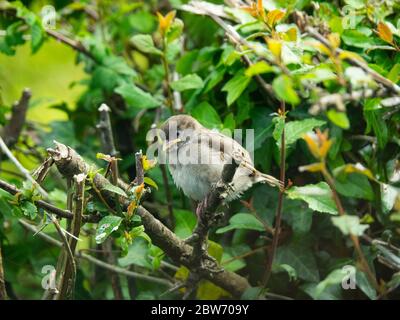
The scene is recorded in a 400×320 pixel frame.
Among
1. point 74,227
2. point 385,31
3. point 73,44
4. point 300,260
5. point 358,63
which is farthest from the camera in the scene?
point 73,44

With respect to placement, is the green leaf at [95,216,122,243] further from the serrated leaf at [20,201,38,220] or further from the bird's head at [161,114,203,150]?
the bird's head at [161,114,203,150]

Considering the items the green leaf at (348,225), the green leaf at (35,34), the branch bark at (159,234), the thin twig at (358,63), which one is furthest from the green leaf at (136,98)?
the green leaf at (348,225)

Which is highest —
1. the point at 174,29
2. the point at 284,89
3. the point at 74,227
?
the point at 174,29

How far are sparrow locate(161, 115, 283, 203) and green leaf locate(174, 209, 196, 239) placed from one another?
11cm

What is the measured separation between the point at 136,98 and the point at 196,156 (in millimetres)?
426

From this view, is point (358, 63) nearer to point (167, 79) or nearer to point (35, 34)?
point (167, 79)

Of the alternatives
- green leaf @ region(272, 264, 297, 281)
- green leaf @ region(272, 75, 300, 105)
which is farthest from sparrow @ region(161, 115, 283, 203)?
green leaf @ region(272, 75, 300, 105)

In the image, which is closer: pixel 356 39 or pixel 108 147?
pixel 356 39

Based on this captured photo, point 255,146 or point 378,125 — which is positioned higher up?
point 378,125

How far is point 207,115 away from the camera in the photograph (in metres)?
3.06

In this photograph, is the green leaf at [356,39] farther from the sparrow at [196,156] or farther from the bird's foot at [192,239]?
the bird's foot at [192,239]

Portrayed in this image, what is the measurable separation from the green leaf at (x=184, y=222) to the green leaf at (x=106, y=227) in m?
0.87

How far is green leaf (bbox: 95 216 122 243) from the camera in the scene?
2240 mm

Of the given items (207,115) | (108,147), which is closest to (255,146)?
(207,115)
